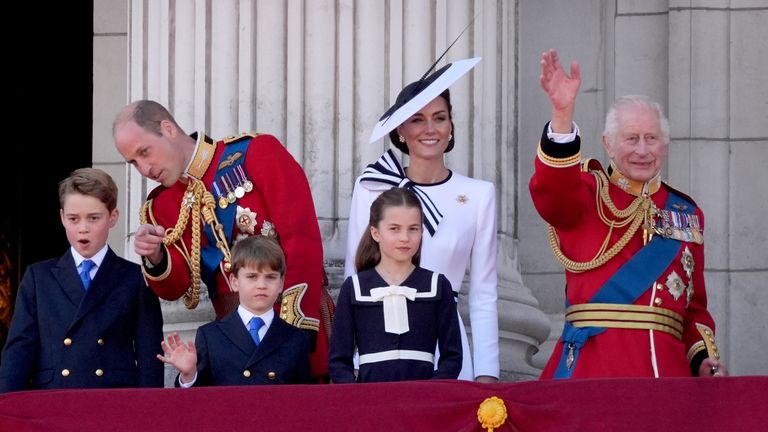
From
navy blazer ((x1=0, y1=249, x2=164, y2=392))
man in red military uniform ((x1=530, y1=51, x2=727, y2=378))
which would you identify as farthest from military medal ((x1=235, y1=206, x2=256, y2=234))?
man in red military uniform ((x1=530, y1=51, x2=727, y2=378))

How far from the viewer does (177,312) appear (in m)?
7.81

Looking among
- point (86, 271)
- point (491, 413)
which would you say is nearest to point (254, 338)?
point (86, 271)

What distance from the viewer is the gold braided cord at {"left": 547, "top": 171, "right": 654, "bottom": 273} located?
6.60 meters

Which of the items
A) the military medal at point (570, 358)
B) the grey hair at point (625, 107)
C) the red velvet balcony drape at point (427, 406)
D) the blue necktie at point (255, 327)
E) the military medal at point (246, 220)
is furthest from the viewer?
the military medal at point (246, 220)

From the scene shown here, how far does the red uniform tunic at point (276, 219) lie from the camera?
6.82 m

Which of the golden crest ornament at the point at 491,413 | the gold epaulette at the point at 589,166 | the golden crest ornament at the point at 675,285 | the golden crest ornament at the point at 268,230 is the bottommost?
the golden crest ornament at the point at 491,413

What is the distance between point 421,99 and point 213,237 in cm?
88

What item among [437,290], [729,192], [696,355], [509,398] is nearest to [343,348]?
[437,290]

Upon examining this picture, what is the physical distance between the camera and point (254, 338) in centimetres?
646

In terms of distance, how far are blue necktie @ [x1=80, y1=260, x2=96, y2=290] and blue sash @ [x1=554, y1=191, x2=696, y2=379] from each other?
1.61m

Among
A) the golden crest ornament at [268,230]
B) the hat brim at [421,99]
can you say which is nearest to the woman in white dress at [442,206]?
the hat brim at [421,99]

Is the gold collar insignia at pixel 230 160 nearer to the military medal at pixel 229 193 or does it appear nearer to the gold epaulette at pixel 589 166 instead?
the military medal at pixel 229 193

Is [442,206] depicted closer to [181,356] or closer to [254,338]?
[254,338]

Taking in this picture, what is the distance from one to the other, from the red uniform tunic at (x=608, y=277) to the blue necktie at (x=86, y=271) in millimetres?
1524
